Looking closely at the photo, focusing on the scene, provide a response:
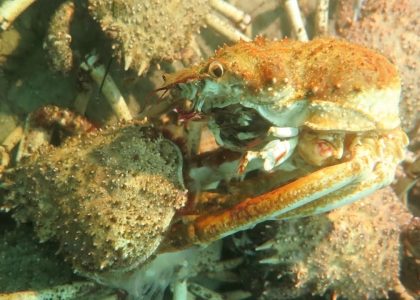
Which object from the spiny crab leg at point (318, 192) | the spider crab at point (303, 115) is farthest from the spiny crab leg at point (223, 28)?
the spiny crab leg at point (318, 192)

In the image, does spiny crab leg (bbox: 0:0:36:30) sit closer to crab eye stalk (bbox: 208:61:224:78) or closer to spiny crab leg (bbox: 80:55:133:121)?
spiny crab leg (bbox: 80:55:133:121)

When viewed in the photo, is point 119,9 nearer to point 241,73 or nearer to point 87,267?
point 241,73

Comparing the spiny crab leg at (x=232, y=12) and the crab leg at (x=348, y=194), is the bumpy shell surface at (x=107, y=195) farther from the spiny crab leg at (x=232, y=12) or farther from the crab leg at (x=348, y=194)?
the spiny crab leg at (x=232, y=12)

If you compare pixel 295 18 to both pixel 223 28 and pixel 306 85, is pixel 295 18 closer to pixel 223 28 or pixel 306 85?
pixel 223 28

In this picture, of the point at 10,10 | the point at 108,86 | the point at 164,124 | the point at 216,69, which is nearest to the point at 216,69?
the point at 216,69

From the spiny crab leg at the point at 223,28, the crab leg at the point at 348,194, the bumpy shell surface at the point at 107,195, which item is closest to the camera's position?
the crab leg at the point at 348,194
